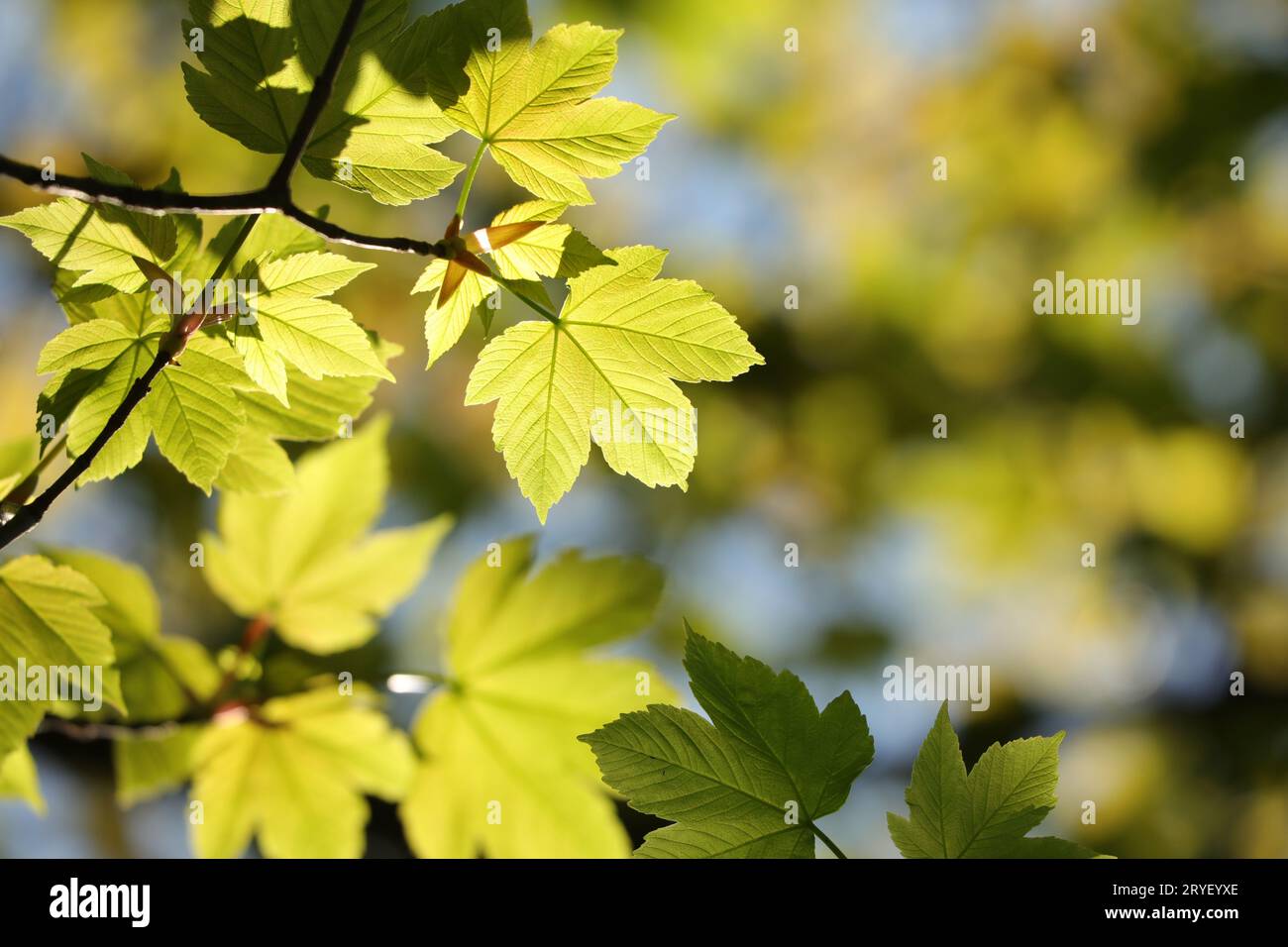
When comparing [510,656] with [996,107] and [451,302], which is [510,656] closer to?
[451,302]

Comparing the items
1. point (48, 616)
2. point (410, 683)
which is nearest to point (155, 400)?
point (48, 616)

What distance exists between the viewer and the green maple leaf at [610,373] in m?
0.64

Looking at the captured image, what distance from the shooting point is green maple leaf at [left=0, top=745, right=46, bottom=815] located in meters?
0.77

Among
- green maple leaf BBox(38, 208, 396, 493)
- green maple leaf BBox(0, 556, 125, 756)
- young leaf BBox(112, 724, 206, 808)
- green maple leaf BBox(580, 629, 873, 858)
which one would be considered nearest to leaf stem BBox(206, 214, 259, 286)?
green maple leaf BBox(38, 208, 396, 493)

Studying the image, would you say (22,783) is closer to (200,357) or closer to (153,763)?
(153,763)

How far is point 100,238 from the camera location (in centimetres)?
60

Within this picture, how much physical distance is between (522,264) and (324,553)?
59cm

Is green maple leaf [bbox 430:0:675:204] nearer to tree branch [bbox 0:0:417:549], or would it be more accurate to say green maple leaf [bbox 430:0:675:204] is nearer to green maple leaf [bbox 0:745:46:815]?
tree branch [bbox 0:0:417:549]

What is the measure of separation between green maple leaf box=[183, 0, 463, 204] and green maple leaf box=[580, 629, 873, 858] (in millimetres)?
353

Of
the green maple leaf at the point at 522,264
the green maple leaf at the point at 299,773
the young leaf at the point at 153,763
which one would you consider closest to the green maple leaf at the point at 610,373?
the green maple leaf at the point at 522,264

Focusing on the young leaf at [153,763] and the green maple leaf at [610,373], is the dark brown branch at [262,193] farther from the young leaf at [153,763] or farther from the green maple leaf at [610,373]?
the young leaf at [153,763]

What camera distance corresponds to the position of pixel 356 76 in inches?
22.2
